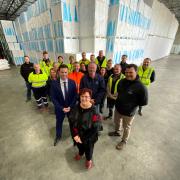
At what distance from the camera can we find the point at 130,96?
1772mm

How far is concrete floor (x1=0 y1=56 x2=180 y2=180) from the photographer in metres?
1.77

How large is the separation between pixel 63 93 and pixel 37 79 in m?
1.51

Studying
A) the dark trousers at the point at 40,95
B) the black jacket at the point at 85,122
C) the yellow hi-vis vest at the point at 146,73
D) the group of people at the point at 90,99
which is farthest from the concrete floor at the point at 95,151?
the yellow hi-vis vest at the point at 146,73

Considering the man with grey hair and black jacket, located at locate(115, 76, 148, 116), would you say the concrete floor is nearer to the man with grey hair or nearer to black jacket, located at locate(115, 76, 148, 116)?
black jacket, located at locate(115, 76, 148, 116)

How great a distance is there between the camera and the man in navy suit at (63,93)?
186cm

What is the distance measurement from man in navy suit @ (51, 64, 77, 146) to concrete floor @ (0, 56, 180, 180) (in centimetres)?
75

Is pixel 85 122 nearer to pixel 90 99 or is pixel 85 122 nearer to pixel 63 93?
pixel 90 99

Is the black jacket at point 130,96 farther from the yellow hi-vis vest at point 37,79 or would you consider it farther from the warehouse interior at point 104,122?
the yellow hi-vis vest at point 37,79

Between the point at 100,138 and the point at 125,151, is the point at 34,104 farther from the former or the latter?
the point at 125,151

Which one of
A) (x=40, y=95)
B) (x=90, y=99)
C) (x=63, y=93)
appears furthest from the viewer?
(x=40, y=95)

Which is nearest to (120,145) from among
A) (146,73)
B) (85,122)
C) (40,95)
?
(85,122)

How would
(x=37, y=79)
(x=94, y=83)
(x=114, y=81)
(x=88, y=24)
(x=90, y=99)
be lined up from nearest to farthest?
(x=90, y=99) < (x=94, y=83) < (x=114, y=81) < (x=37, y=79) < (x=88, y=24)

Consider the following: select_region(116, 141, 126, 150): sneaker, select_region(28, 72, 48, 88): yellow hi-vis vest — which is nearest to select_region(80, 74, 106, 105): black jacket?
select_region(116, 141, 126, 150): sneaker

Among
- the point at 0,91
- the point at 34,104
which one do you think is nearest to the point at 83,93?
the point at 34,104
